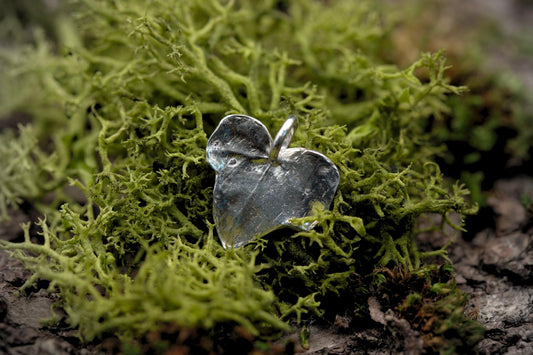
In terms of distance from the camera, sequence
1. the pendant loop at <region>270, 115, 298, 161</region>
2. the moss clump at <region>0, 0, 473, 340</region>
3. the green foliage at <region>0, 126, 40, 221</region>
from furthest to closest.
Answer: the green foliage at <region>0, 126, 40, 221</region>, the pendant loop at <region>270, 115, 298, 161</region>, the moss clump at <region>0, 0, 473, 340</region>

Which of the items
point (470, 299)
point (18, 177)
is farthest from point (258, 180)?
point (18, 177)

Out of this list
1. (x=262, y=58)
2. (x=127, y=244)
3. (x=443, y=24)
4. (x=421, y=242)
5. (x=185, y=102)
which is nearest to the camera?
(x=127, y=244)

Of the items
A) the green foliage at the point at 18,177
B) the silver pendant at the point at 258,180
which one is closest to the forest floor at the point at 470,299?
the green foliage at the point at 18,177

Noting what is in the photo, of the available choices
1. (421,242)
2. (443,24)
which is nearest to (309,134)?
(421,242)

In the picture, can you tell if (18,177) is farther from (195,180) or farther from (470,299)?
(470,299)

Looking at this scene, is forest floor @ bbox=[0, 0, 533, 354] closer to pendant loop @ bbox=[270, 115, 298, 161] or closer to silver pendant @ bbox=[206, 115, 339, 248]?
silver pendant @ bbox=[206, 115, 339, 248]

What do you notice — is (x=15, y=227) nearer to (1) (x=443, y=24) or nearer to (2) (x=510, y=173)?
(2) (x=510, y=173)

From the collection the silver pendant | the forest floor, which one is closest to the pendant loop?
the silver pendant

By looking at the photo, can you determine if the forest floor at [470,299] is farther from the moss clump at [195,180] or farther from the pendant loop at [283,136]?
the pendant loop at [283,136]
